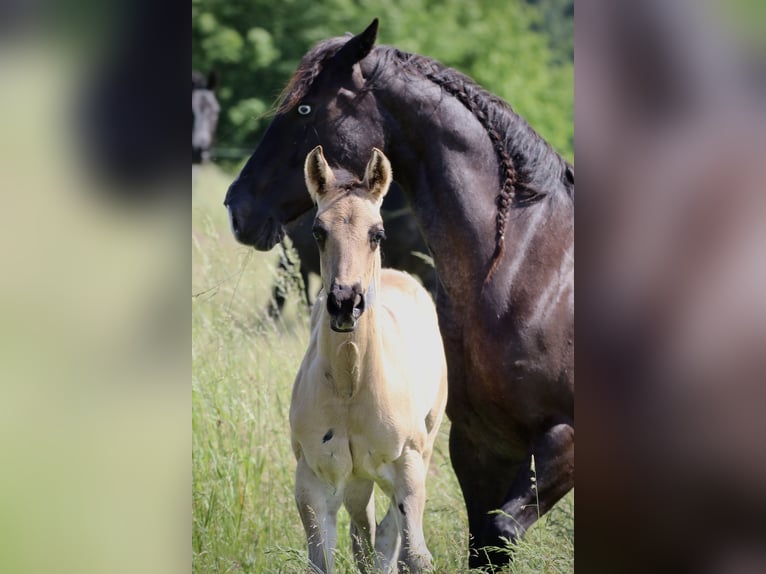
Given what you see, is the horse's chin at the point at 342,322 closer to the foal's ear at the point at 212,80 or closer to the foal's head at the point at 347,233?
the foal's head at the point at 347,233

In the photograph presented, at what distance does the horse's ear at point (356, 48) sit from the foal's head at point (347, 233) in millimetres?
396

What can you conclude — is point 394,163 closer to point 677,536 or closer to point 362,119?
point 362,119

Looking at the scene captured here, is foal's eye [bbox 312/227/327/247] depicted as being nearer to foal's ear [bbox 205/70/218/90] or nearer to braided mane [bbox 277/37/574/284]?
braided mane [bbox 277/37/574/284]

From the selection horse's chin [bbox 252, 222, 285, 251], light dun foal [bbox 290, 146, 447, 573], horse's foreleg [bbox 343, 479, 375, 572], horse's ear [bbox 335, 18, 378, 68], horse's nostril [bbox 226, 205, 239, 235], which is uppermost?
horse's ear [bbox 335, 18, 378, 68]

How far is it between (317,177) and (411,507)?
98cm

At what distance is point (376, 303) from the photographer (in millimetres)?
2609

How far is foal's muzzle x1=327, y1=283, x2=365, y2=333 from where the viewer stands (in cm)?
227

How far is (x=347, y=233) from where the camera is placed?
239 centimetres

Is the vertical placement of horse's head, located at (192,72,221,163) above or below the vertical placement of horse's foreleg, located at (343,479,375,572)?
above

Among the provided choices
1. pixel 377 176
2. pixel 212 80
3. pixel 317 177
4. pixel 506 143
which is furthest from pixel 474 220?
pixel 212 80

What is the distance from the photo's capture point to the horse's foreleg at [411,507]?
2.55m

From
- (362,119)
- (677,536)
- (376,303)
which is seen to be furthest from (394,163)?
(677,536)

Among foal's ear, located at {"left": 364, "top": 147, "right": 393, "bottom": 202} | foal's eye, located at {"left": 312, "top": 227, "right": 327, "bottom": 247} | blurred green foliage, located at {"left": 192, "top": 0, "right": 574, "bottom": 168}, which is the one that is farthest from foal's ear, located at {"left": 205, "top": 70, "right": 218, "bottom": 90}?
foal's eye, located at {"left": 312, "top": 227, "right": 327, "bottom": 247}

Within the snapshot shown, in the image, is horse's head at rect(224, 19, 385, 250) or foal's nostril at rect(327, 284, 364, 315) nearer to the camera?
foal's nostril at rect(327, 284, 364, 315)
